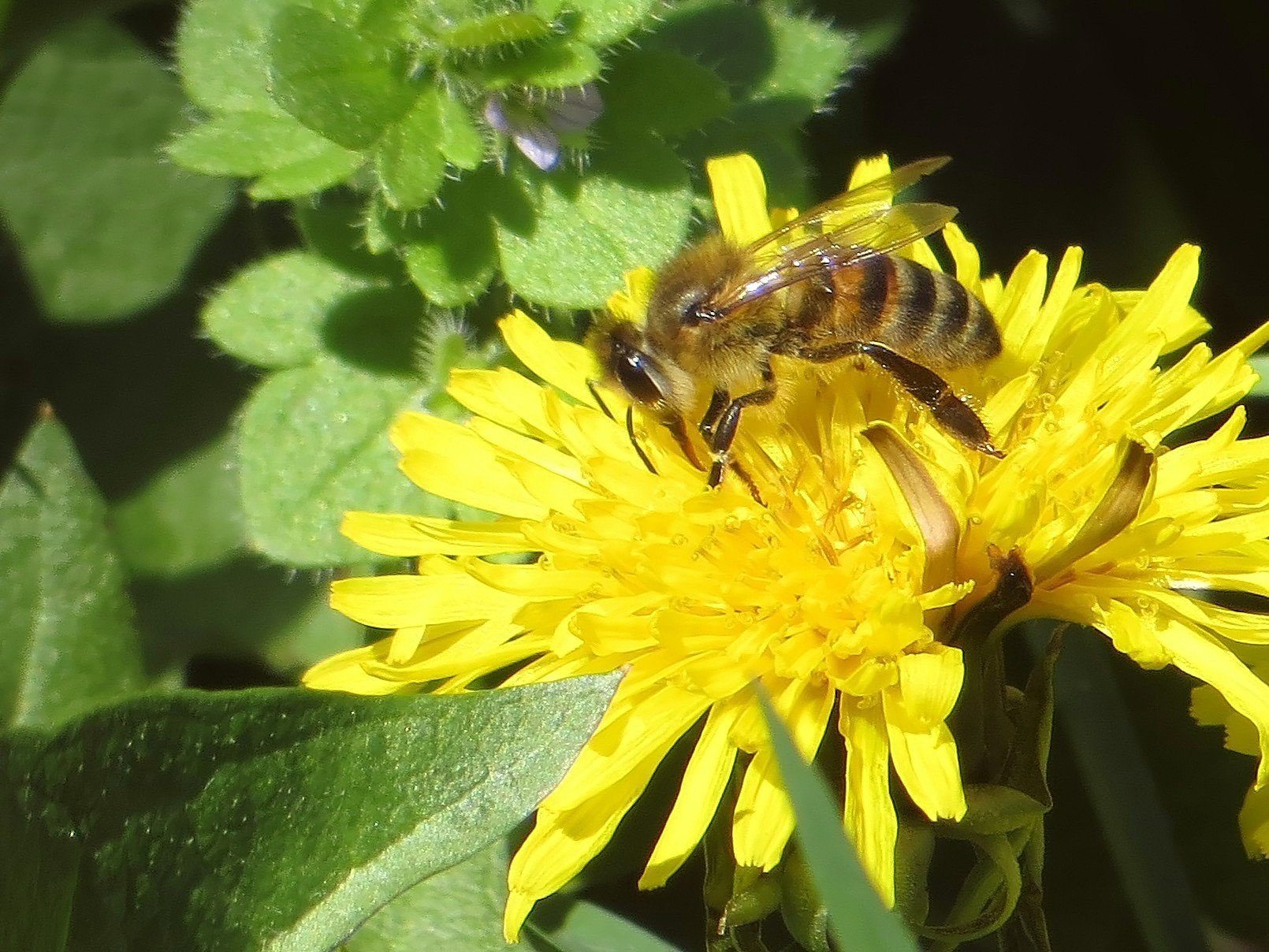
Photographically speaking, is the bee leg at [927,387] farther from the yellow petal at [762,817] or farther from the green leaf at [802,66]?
the green leaf at [802,66]

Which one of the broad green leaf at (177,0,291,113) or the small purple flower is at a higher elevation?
the small purple flower

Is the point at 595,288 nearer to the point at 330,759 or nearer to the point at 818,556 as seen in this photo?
the point at 818,556

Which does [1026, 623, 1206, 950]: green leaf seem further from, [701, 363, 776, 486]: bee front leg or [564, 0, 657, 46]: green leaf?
[564, 0, 657, 46]: green leaf

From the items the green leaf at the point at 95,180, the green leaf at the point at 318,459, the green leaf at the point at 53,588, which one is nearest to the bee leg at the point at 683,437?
the green leaf at the point at 318,459

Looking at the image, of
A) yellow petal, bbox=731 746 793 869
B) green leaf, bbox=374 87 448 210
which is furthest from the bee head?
yellow petal, bbox=731 746 793 869

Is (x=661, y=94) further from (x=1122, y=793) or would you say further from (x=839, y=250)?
(x=1122, y=793)

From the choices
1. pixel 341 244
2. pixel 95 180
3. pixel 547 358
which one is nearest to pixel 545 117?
pixel 547 358
